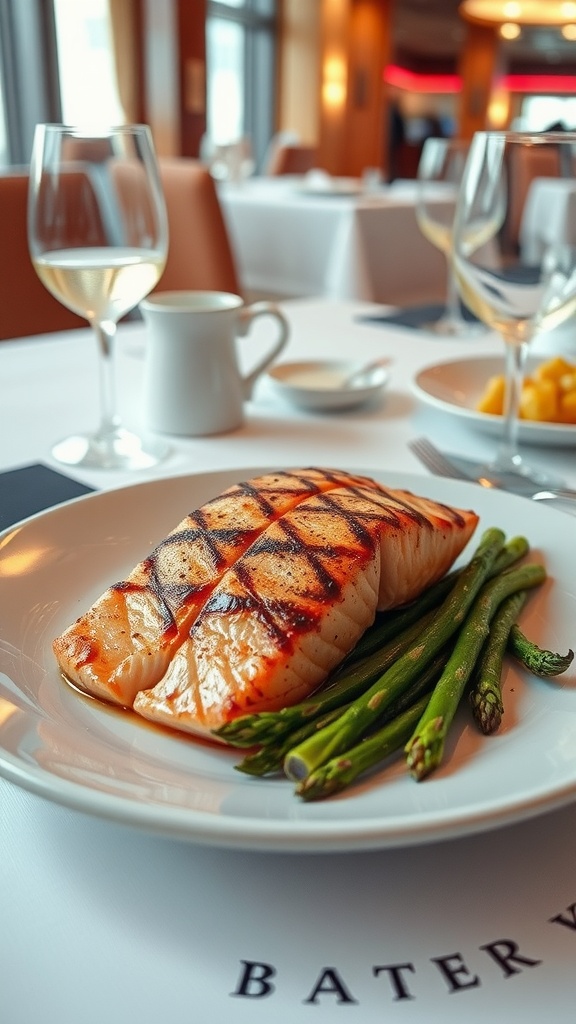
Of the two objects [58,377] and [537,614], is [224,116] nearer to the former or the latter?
[58,377]

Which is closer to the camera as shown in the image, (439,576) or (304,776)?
(304,776)

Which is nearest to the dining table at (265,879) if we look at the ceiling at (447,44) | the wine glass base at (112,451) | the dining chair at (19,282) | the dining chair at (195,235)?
the wine glass base at (112,451)

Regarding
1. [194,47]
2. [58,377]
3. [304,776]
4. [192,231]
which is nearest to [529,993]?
[304,776]

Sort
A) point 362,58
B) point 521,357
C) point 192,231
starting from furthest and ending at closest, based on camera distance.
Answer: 1. point 362,58
2. point 192,231
3. point 521,357

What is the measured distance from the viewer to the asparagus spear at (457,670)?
18.0 inches

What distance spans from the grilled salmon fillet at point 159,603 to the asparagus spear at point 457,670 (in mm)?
155

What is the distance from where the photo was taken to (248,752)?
0.48m

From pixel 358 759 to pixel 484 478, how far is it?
→ 533mm

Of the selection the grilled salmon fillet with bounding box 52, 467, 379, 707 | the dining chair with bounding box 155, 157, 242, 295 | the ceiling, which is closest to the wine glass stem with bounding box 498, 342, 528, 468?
the grilled salmon fillet with bounding box 52, 467, 379, 707

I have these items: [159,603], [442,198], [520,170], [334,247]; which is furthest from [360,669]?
[334,247]

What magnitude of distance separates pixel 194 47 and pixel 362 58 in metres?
4.70

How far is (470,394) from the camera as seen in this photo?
3.97ft

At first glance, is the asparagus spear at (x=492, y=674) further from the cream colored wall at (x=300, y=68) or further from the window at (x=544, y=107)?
the window at (x=544, y=107)

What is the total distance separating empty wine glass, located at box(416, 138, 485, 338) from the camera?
1.75 meters
